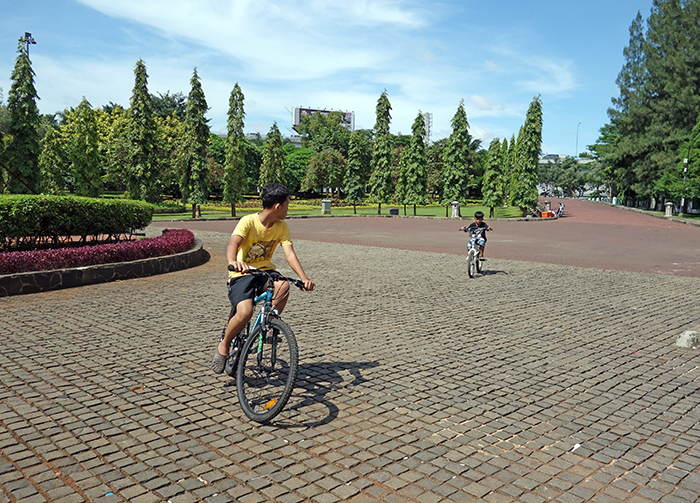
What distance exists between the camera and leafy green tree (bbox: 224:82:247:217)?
39.0 meters

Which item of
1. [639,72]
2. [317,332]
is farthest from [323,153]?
[317,332]

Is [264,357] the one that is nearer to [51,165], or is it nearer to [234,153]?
[234,153]

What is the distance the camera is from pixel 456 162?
1683 inches

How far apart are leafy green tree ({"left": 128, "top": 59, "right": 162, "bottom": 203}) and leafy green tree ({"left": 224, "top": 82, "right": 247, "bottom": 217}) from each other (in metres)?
5.13

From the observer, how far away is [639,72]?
55344 millimetres

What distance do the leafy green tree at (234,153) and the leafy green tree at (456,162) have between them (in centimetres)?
1590

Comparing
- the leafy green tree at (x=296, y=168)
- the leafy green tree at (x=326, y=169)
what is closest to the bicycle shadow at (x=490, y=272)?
the leafy green tree at (x=326, y=169)

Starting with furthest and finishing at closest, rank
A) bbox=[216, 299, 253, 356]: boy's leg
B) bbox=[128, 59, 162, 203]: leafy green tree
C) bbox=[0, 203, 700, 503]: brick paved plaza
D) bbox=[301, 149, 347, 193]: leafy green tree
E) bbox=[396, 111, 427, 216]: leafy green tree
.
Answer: bbox=[301, 149, 347, 193]: leafy green tree < bbox=[396, 111, 427, 216]: leafy green tree < bbox=[128, 59, 162, 203]: leafy green tree < bbox=[216, 299, 253, 356]: boy's leg < bbox=[0, 203, 700, 503]: brick paved plaza

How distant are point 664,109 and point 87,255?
5186 cm

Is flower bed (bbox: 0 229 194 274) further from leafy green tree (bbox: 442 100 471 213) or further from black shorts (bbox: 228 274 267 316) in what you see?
leafy green tree (bbox: 442 100 471 213)

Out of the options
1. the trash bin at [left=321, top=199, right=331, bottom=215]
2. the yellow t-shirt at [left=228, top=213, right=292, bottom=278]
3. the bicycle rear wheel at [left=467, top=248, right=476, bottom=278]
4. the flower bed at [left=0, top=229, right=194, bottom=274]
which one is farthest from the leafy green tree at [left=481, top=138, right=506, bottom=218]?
the yellow t-shirt at [left=228, top=213, right=292, bottom=278]

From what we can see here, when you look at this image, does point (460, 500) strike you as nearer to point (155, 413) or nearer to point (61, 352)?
point (155, 413)

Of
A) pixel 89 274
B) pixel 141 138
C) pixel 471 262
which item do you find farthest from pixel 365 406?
pixel 141 138

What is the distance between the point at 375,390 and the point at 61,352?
3.46 m
